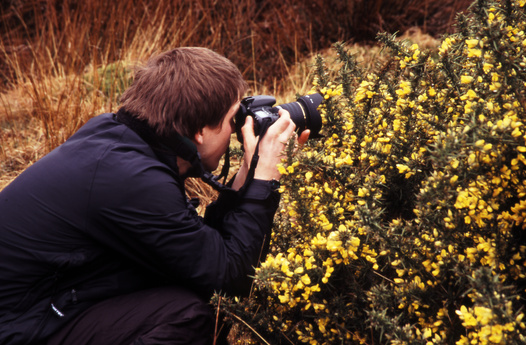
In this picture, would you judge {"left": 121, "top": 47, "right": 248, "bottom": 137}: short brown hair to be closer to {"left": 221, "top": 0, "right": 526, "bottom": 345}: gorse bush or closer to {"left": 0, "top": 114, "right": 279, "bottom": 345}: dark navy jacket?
{"left": 0, "top": 114, "right": 279, "bottom": 345}: dark navy jacket

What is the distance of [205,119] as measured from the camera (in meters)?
1.93

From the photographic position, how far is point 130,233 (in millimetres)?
1706

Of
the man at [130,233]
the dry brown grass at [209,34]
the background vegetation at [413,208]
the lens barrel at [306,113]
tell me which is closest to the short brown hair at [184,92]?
the man at [130,233]

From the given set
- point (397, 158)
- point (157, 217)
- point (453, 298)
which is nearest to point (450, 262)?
point (453, 298)

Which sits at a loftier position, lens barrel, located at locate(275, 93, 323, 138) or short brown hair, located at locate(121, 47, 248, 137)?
short brown hair, located at locate(121, 47, 248, 137)

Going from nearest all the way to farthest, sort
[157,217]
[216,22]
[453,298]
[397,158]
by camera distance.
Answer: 1. [453,298]
2. [157,217]
3. [397,158]
4. [216,22]

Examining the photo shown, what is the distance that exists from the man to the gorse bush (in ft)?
0.57

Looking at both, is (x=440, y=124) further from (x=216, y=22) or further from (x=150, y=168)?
(x=216, y=22)

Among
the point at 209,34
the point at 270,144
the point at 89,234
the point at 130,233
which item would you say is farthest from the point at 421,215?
the point at 209,34

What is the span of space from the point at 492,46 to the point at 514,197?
47cm

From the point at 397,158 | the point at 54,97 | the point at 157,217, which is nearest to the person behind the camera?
the point at 157,217

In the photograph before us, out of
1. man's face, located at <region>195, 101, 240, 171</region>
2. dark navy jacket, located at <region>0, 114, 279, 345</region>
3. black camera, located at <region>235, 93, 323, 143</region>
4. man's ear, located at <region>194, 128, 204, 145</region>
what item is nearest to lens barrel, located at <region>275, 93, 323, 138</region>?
black camera, located at <region>235, 93, 323, 143</region>

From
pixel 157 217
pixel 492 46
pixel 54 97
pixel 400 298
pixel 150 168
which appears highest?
pixel 492 46

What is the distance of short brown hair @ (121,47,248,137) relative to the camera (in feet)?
6.11
